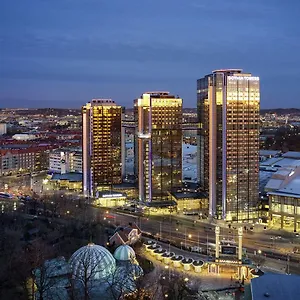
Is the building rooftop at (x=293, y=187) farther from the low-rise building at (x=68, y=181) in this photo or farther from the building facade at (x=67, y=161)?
the building facade at (x=67, y=161)

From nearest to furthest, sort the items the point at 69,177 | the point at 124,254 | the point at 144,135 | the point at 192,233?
the point at 124,254
the point at 192,233
the point at 144,135
the point at 69,177

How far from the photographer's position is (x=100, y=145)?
32.6 metres

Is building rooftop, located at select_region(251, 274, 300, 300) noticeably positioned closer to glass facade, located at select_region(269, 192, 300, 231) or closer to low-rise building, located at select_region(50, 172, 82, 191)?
glass facade, located at select_region(269, 192, 300, 231)

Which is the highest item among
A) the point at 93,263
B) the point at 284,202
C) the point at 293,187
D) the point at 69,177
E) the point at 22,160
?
the point at 22,160

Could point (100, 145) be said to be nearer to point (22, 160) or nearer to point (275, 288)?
point (22, 160)

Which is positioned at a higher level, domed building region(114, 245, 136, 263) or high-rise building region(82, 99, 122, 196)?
high-rise building region(82, 99, 122, 196)

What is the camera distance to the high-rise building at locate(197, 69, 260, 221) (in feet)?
83.8

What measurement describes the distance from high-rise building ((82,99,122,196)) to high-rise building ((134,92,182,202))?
4.07 metres

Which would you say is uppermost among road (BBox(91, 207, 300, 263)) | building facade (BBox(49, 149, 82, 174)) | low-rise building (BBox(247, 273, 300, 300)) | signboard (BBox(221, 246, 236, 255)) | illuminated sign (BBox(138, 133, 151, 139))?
illuminated sign (BBox(138, 133, 151, 139))

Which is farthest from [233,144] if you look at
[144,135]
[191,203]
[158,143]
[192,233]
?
[144,135]

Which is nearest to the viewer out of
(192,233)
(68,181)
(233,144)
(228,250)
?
(228,250)

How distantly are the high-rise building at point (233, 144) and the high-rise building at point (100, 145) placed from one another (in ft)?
27.8

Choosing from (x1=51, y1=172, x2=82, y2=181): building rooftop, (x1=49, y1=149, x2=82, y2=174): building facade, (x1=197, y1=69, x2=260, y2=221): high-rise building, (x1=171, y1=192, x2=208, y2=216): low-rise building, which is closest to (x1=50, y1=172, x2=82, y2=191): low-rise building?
(x1=51, y1=172, x2=82, y2=181): building rooftop

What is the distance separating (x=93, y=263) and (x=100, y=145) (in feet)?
56.8
